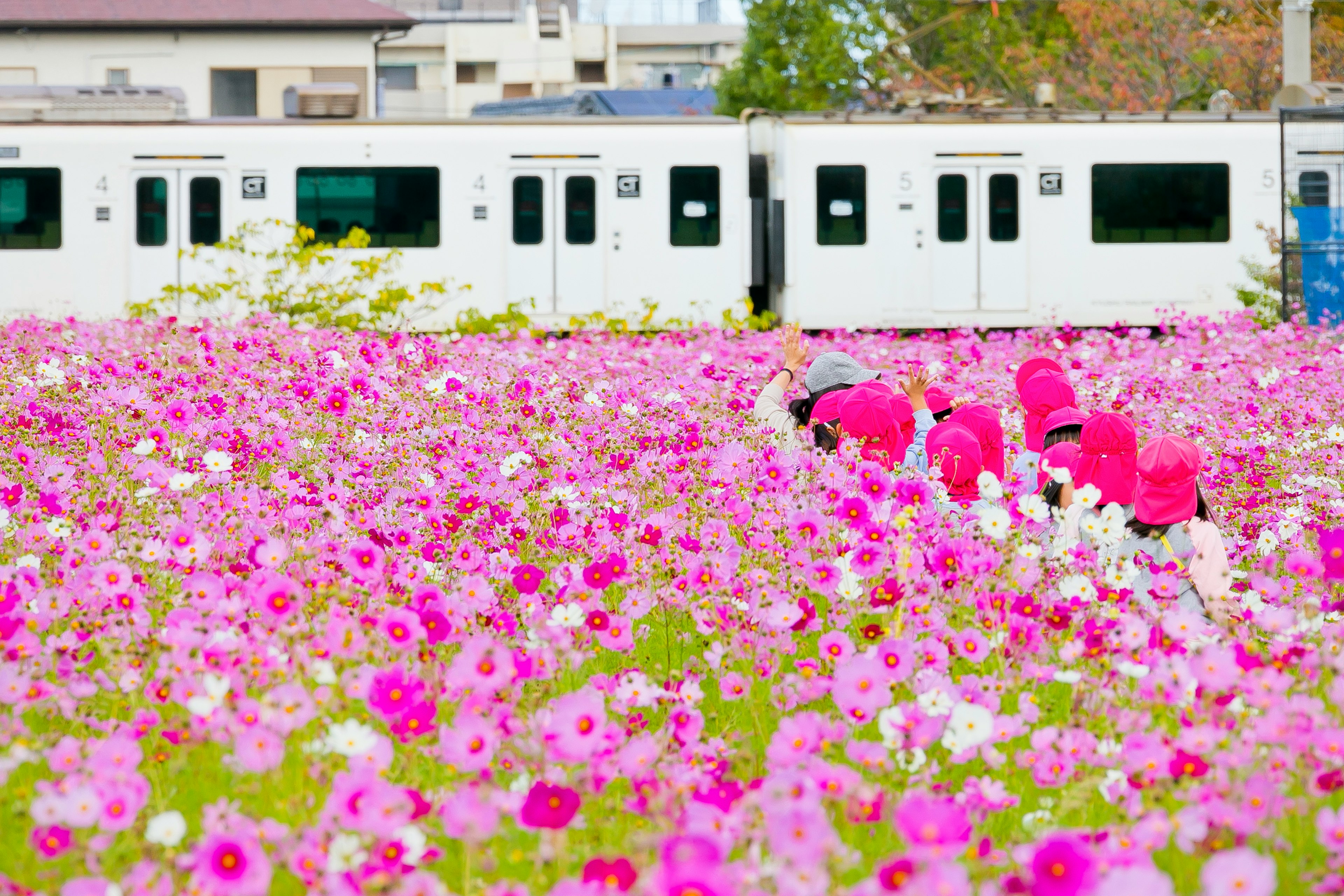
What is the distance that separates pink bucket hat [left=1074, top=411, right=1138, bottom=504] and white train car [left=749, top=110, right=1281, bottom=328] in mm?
12092

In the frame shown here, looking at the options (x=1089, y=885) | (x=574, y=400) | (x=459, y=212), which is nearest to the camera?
(x=1089, y=885)

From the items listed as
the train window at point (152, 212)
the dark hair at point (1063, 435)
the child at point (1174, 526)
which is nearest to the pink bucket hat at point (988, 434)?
the dark hair at point (1063, 435)

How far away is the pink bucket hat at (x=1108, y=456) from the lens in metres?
4.80

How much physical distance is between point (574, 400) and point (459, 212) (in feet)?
29.9

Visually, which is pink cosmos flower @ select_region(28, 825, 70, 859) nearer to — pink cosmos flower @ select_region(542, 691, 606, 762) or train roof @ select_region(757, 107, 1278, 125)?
pink cosmos flower @ select_region(542, 691, 606, 762)

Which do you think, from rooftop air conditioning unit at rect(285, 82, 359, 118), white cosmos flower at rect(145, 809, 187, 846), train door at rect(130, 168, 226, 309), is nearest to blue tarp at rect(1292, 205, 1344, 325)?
rooftop air conditioning unit at rect(285, 82, 359, 118)

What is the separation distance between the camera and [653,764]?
3080 millimetres

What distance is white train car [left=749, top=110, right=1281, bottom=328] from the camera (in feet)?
55.8

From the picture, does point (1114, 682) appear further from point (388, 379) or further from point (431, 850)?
point (388, 379)

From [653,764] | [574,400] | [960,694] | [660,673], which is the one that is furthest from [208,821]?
[574,400]

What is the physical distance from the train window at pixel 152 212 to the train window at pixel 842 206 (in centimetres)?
650

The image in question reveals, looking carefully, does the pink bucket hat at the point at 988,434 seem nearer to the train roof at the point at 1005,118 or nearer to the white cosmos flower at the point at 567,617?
the white cosmos flower at the point at 567,617

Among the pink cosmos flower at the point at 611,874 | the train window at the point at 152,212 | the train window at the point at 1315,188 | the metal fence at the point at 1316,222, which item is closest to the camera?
the pink cosmos flower at the point at 611,874

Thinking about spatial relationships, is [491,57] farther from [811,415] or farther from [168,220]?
[811,415]
